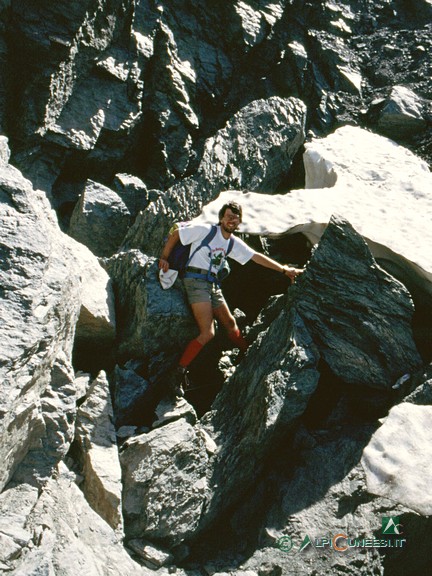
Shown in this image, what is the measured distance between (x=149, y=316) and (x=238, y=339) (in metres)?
1.45

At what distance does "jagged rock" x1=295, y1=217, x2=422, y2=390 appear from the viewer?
7.68 metres

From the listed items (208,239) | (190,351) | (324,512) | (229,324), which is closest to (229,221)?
(208,239)

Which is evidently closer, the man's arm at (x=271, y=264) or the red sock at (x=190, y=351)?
the red sock at (x=190, y=351)

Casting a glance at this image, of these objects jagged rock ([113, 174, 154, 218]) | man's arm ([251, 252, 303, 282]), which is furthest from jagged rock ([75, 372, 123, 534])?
jagged rock ([113, 174, 154, 218])

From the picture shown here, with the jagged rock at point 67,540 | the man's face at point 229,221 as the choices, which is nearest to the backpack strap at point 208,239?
the man's face at point 229,221

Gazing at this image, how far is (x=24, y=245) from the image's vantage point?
5.56 meters

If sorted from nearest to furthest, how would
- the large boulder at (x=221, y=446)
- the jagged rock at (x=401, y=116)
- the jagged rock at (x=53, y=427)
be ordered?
the jagged rock at (x=53, y=427) < the large boulder at (x=221, y=446) < the jagged rock at (x=401, y=116)

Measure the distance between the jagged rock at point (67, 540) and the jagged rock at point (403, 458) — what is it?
2.58m

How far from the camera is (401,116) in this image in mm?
14602

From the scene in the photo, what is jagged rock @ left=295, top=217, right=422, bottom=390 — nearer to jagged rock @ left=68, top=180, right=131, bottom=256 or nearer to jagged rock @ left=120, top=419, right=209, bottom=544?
jagged rock @ left=120, top=419, right=209, bottom=544

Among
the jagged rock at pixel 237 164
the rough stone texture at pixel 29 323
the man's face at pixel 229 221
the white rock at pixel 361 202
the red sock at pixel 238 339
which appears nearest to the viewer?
the rough stone texture at pixel 29 323

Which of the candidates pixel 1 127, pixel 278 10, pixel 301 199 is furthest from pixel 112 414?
pixel 278 10

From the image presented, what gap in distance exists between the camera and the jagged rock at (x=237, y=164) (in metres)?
9.59

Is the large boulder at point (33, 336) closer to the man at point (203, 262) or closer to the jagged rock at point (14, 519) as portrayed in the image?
the jagged rock at point (14, 519)
